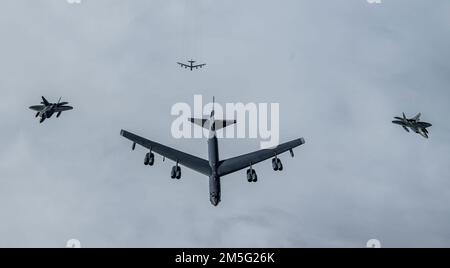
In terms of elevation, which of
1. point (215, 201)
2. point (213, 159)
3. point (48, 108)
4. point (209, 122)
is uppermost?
point (48, 108)

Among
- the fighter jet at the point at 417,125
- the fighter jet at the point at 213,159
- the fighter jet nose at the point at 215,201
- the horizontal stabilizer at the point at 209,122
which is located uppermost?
the fighter jet at the point at 417,125

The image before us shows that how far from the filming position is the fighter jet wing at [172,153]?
9104cm

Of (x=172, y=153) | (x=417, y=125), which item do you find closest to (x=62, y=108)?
(x=172, y=153)

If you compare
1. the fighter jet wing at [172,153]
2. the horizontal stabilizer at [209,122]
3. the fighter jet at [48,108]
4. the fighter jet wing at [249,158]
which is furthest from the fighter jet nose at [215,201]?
the fighter jet at [48,108]

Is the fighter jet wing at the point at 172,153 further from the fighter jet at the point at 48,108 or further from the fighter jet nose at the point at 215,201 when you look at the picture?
the fighter jet at the point at 48,108

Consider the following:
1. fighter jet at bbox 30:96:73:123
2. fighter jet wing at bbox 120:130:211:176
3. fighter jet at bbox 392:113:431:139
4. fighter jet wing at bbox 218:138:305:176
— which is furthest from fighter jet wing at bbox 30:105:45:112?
fighter jet at bbox 392:113:431:139

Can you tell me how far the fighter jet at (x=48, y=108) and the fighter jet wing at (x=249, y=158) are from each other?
141 ft

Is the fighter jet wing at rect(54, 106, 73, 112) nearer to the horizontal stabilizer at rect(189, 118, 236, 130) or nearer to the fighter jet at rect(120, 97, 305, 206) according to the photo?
the fighter jet at rect(120, 97, 305, 206)

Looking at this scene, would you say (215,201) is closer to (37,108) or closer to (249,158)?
(249,158)

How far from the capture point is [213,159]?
88.8m

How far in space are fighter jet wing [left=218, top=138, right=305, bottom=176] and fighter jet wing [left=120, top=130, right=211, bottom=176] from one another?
345 cm

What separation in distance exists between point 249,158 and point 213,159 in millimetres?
7926
